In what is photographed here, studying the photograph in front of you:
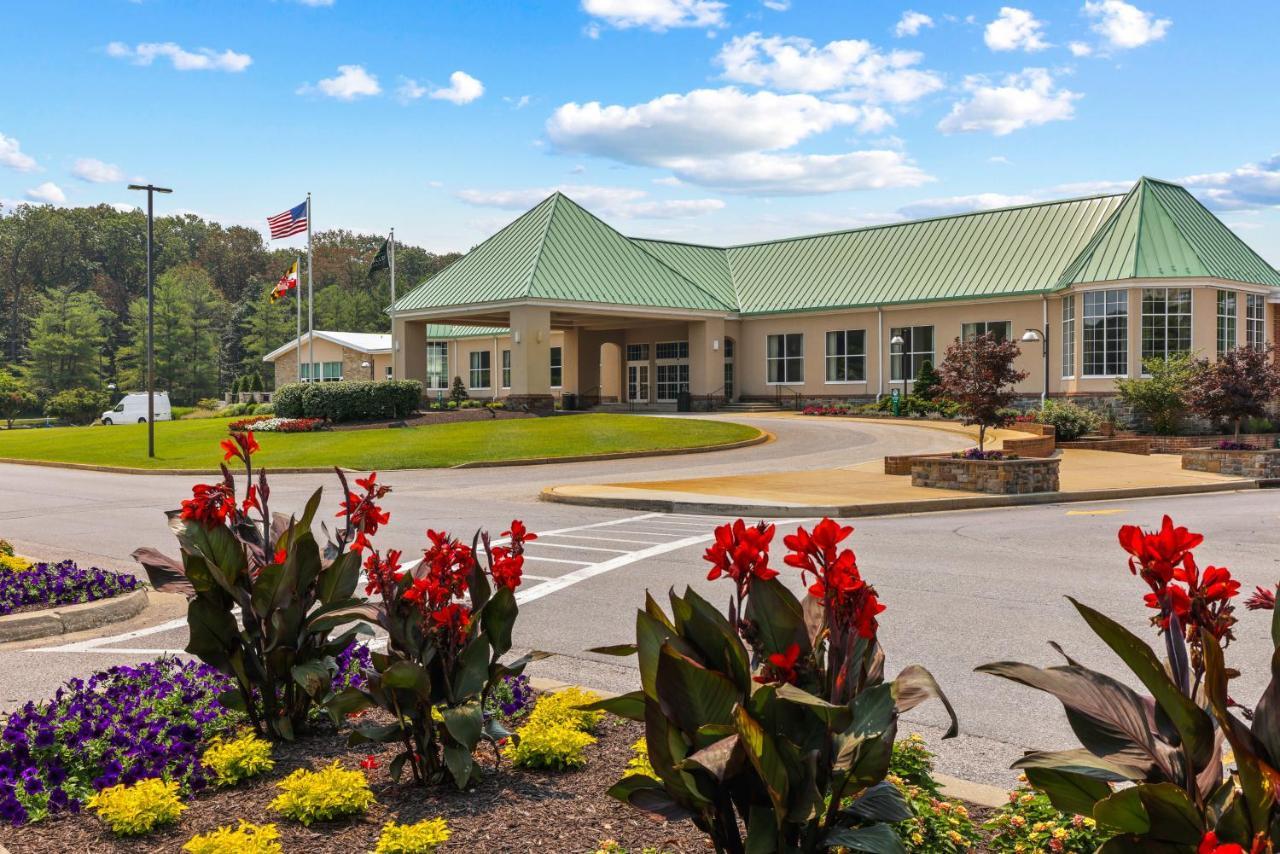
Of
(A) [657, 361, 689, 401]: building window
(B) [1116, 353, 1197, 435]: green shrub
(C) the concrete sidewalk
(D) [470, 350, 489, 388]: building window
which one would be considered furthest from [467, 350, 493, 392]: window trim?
(C) the concrete sidewalk

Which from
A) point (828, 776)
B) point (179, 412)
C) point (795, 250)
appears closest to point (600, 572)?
point (828, 776)

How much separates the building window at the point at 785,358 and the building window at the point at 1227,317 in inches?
616

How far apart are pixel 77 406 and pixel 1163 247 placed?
63720 millimetres

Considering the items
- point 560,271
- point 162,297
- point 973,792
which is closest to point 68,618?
point 973,792

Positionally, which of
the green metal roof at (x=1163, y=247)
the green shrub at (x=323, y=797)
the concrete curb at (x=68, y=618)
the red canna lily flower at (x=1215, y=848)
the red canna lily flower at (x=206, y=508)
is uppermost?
the green metal roof at (x=1163, y=247)

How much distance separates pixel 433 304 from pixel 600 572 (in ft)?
106

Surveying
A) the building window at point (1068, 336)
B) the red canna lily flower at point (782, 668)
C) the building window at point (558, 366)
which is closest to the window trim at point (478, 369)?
the building window at point (558, 366)

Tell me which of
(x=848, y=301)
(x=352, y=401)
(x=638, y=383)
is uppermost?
(x=848, y=301)

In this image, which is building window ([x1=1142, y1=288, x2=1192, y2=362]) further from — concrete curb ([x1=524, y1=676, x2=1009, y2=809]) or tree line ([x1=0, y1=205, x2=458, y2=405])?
tree line ([x1=0, y1=205, x2=458, y2=405])

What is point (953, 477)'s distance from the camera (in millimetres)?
20672

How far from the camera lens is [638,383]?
2010 inches

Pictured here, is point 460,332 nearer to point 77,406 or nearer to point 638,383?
point 638,383

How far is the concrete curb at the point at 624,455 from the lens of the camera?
2745 centimetres

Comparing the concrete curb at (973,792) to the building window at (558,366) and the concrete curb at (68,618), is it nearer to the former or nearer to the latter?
the concrete curb at (68,618)
